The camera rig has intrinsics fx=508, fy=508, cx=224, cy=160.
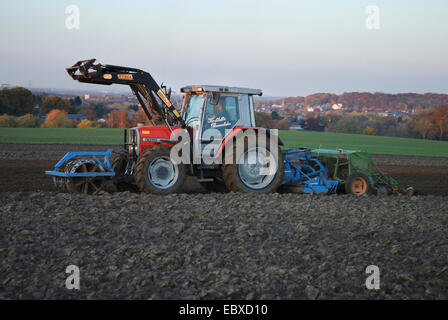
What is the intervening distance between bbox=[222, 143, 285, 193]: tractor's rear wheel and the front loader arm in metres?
1.54

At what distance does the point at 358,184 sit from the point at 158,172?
184 inches

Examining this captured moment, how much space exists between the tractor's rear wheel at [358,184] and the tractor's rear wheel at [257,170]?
65.6 inches

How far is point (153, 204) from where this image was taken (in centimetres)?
942

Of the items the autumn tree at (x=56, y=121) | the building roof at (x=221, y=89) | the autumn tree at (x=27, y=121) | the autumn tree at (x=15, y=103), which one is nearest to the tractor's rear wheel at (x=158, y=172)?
the building roof at (x=221, y=89)

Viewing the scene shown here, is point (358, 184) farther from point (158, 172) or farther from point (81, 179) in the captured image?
point (81, 179)

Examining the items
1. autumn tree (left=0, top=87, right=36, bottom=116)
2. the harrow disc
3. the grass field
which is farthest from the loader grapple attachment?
autumn tree (left=0, top=87, right=36, bottom=116)

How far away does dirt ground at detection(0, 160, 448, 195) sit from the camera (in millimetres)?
12537

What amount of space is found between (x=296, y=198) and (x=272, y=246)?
3886 millimetres

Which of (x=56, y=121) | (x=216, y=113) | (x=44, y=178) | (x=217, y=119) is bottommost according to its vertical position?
(x=44, y=178)

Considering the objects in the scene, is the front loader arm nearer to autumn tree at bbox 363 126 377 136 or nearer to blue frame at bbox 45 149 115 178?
blue frame at bbox 45 149 115 178

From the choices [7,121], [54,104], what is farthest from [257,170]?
[54,104]

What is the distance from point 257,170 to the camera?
11391 mm

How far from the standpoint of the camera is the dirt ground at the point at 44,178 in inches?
494

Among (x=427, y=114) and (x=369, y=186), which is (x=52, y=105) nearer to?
(x=427, y=114)
